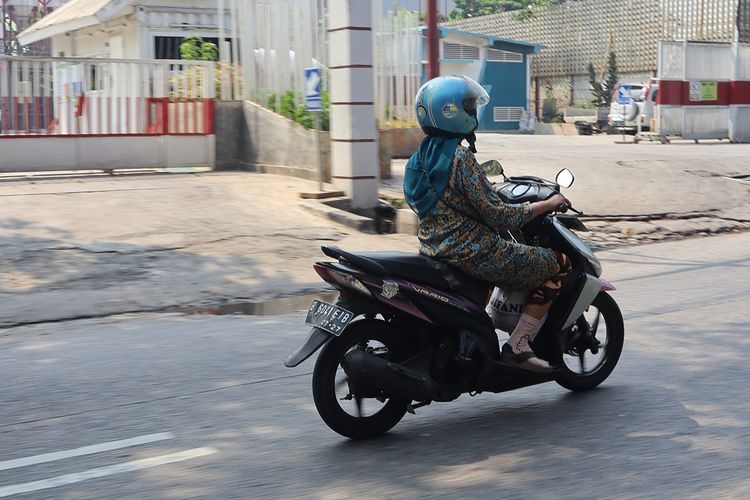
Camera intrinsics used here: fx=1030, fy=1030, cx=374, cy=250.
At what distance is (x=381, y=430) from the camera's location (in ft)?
16.2

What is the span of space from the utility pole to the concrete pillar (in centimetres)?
107

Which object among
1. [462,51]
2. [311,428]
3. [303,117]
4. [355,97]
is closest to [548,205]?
[311,428]

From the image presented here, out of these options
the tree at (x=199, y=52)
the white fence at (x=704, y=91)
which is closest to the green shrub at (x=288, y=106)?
the tree at (x=199, y=52)

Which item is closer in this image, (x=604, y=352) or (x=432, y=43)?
(x=604, y=352)

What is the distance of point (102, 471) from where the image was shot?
4.45 m

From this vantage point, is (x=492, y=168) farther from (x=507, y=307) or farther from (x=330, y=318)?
(x=330, y=318)

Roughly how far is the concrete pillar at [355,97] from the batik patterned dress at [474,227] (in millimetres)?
7955

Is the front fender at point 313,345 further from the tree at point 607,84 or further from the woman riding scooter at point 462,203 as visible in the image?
the tree at point 607,84

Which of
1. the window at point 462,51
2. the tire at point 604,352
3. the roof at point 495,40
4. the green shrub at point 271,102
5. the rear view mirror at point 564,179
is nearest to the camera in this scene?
the rear view mirror at point 564,179

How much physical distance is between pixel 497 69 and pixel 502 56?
51 cm

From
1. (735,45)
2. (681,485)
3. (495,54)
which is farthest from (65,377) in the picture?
(495,54)

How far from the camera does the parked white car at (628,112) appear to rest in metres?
30.8

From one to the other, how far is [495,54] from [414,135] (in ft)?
73.2

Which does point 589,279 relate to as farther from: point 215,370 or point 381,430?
point 215,370
